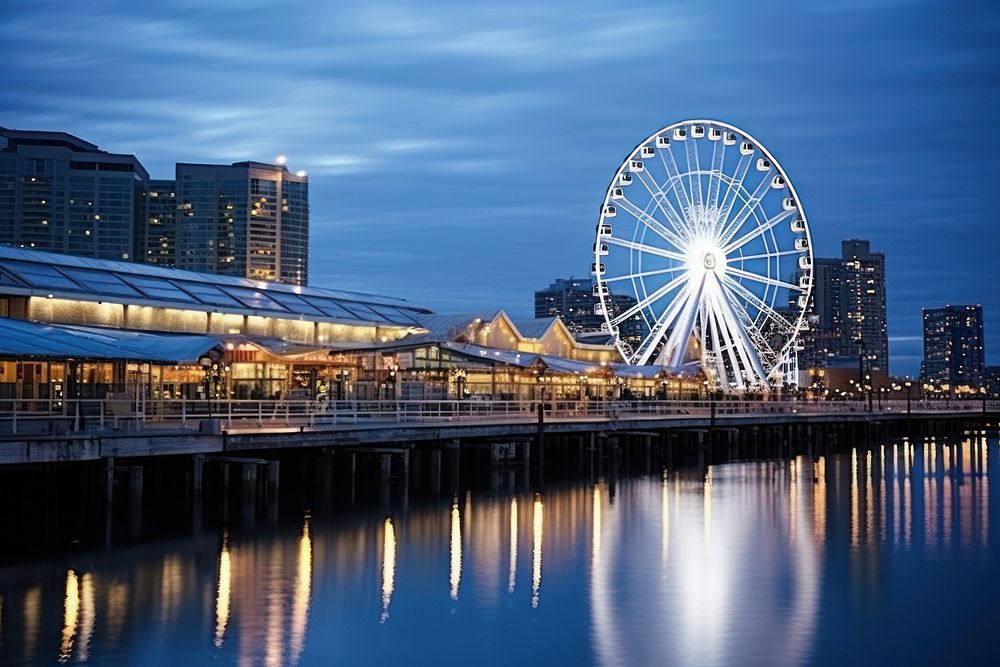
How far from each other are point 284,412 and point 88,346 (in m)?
6.68

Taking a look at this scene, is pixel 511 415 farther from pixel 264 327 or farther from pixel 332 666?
pixel 332 666

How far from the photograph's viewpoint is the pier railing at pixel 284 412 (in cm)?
3531

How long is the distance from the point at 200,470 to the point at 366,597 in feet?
40.9

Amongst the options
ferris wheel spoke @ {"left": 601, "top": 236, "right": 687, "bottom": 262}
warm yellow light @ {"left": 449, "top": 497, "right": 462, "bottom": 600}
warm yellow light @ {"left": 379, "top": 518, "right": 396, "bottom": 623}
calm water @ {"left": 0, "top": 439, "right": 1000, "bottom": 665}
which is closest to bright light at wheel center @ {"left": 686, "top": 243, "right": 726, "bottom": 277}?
ferris wheel spoke @ {"left": 601, "top": 236, "right": 687, "bottom": 262}

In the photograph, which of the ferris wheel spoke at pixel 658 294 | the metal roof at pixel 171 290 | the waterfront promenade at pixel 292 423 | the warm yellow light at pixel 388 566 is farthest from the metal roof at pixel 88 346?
the ferris wheel spoke at pixel 658 294

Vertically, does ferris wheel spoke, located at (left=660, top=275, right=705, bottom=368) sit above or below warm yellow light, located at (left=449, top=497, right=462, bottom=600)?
above

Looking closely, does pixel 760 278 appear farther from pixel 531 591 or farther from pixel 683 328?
pixel 531 591

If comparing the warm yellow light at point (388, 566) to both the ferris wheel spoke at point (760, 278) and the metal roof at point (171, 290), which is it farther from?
the ferris wheel spoke at point (760, 278)

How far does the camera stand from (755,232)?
7738cm

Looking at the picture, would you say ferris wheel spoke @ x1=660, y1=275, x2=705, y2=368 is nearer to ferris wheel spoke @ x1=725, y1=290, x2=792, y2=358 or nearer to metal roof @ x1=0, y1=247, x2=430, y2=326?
ferris wheel spoke @ x1=725, y1=290, x2=792, y2=358

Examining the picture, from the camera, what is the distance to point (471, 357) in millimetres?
60875

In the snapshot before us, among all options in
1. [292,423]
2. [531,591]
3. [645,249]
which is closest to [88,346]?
[292,423]

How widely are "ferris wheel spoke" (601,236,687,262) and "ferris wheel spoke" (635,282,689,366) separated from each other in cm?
217

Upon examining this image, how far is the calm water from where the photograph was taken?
24.0 m
